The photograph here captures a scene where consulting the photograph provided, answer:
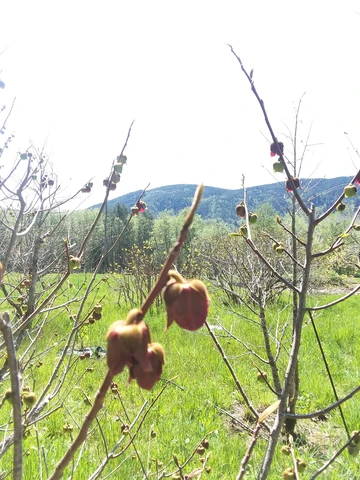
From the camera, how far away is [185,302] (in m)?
0.55

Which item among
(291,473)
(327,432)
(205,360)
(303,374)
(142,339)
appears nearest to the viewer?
(142,339)

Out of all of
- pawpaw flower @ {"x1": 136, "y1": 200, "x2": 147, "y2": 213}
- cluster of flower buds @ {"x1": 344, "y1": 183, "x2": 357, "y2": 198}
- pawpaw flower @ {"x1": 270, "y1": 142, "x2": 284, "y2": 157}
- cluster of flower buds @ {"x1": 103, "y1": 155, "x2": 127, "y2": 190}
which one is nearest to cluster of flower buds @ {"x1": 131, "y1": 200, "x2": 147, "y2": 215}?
pawpaw flower @ {"x1": 136, "y1": 200, "x2": 147, "y2": 213}

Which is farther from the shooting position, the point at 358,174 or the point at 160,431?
the point at 160,431

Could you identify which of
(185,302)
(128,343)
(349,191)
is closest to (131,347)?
(128,343)

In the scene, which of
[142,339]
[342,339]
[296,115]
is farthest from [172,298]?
[342,339]

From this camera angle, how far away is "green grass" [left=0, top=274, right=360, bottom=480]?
10.7 feet

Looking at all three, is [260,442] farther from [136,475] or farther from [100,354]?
[100,354]

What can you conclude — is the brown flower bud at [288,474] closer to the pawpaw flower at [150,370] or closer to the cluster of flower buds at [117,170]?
the pawpaw flower at [150,370]

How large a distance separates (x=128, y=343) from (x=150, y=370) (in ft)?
0.18

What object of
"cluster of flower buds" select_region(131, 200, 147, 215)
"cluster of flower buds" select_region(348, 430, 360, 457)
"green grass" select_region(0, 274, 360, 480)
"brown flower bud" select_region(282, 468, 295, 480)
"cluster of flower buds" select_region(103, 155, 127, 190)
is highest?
"cluster of flower buds" select_region(103, 155, 127, 190)

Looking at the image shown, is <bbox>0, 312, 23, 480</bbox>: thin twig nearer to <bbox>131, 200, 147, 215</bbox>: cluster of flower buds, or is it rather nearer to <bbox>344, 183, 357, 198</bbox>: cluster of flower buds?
<bbox>344, 183, 357, 198</bbox>: cluster of flower buds

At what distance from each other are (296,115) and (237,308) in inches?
252

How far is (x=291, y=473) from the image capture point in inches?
49.8

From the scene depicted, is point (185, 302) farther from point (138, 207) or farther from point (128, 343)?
point (138, 207)
